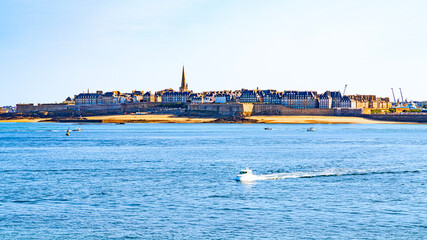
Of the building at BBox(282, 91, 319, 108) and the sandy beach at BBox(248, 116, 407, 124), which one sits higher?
the building at BBox(282, 91, 319, 108)

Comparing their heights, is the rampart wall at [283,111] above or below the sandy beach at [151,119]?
above

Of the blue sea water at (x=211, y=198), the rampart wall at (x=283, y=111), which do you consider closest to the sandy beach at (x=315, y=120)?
the rampart wall at (x=283, y=111)

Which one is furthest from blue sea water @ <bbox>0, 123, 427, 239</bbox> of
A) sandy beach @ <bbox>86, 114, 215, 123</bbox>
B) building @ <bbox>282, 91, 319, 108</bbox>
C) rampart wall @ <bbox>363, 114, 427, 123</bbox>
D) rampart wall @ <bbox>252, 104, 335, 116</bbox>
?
building @ <bbox>282, 91, 319, 108</bbox>

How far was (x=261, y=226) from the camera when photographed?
91.0 feet

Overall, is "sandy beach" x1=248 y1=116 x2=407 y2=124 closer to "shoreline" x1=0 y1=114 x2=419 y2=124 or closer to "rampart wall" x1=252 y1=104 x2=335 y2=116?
"shoreline" x1=0 y1=114 x2=419 y2=124

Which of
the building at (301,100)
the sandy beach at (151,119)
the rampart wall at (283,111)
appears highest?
the building at (301,100)

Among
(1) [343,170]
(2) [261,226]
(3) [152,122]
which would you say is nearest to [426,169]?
(1) [343,170]

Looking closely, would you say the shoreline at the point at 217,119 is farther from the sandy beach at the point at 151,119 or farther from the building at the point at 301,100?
the building at the point at 301,100

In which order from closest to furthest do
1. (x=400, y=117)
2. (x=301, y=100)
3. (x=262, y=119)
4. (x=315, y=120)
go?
1. (x=315, y=120)
2. (x=400, y=117)
3. (x=262, y=119)
4. (x=301, y=100)

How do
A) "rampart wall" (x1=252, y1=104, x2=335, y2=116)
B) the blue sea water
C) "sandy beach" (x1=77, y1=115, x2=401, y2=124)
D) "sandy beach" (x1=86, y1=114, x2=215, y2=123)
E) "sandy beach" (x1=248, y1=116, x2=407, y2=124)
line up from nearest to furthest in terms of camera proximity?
1. the blue sea water
2. "sandy beach" (x1=248, y1=116, x2=407, y2=124)
3. "sandy beach" (x1=77, y1=115, x2=401, y2=124)
4. "rampart wall" (x1=252, y1=104, x2=335, y2=116)
5. "sandy beach" (x1=86, y1=114, x2=215, y2=123)

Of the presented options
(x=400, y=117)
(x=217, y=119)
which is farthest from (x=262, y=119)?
(x=400, y=117)

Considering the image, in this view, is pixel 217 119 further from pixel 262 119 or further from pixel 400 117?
pixel 400 117

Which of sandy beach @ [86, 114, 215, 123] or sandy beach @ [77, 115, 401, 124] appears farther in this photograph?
sandy beach @ [86, 114, 215, 123]

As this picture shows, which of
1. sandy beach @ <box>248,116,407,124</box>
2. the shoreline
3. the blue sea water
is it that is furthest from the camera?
the shoreline
